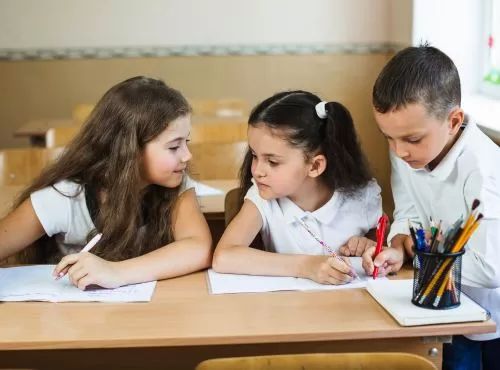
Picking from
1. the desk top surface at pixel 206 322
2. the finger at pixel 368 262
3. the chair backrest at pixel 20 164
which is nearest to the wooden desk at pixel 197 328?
the desk top surface at pixel 206 322

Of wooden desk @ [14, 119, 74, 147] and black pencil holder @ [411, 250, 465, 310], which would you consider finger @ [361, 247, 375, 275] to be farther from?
wooden desk @ [14, 119, 74, 147]

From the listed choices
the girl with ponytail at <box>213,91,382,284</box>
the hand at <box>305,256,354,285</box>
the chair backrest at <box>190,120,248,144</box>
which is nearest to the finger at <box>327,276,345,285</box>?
the hand at <box>305,256,354,285</box>

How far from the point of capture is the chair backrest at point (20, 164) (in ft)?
8.87

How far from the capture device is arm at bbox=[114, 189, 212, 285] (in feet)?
5.27

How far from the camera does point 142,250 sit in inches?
71.8

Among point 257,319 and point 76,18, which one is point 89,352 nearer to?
point 257,319

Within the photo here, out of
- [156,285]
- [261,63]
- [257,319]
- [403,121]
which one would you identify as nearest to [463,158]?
[403,121]

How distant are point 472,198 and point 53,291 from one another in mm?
851

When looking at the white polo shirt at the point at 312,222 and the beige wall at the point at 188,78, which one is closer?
the white polo shirt at the point at 312,222

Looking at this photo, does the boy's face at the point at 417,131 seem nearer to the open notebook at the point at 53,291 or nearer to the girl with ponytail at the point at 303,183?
the girl with ponytail at the point at 303,183

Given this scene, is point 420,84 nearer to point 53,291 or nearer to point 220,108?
point 53,291

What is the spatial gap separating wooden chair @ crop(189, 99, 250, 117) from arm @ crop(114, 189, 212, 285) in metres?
2.25

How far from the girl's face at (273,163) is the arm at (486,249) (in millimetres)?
450

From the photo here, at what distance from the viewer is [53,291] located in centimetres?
152
